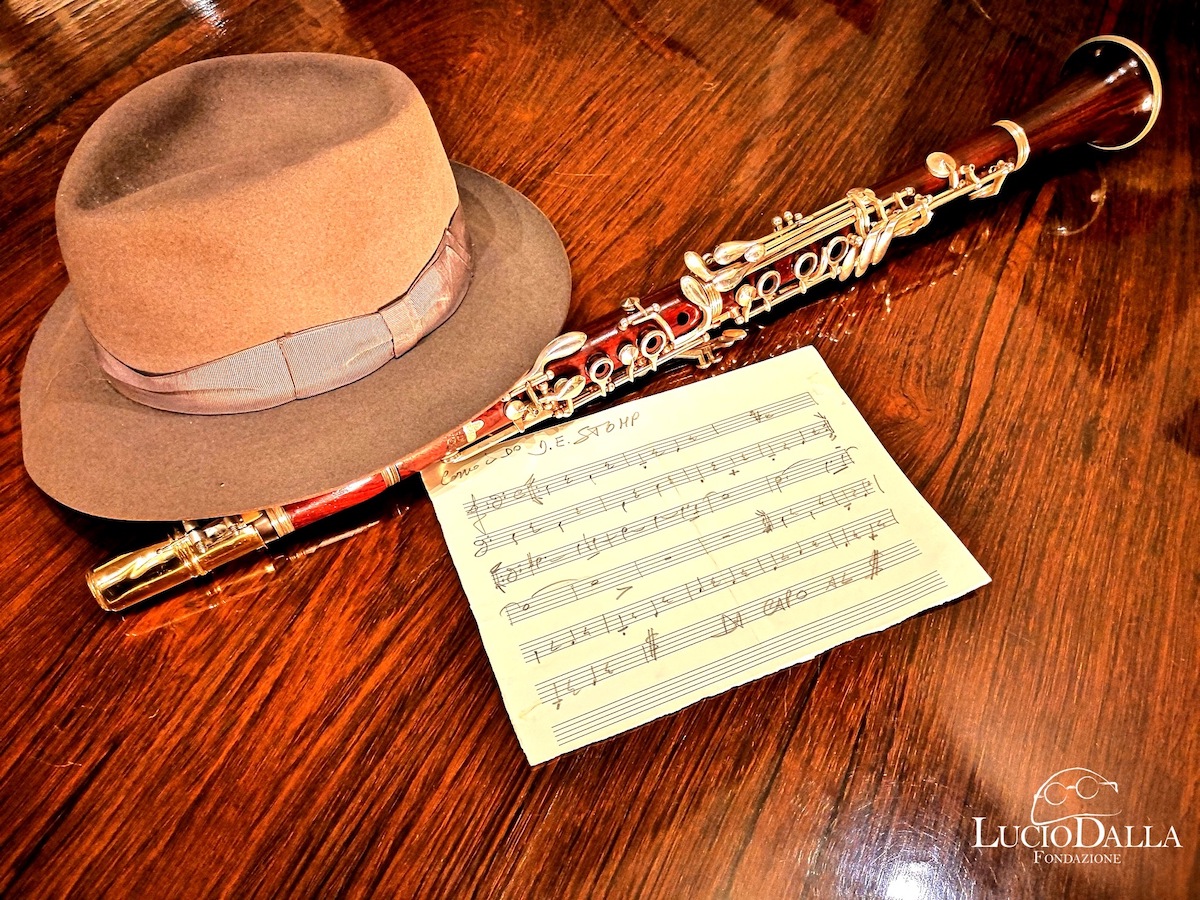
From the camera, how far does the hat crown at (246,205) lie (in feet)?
2.28

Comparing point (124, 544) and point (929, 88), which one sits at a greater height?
point (124, 544)

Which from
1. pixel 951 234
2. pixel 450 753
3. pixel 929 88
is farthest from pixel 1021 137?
pixel 450 753

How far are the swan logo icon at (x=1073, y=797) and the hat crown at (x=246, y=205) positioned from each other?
2.08 ft

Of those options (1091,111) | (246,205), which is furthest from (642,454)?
(1091,111)

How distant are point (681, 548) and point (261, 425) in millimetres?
372

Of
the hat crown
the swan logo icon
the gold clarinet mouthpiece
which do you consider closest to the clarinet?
the gold clarinet mouthpiece

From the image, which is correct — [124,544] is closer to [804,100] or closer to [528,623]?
[528,623]

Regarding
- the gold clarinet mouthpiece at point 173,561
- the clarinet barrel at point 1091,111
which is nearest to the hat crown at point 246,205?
the gold clarinet mouthpiece at point 173,561

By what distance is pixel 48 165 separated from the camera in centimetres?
112

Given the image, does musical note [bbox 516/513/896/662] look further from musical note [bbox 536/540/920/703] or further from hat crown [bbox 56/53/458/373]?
hat crown [bbox 56/53/458/373]

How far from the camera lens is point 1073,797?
68 centimetres

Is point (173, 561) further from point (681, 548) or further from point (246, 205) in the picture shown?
point (681, 548)

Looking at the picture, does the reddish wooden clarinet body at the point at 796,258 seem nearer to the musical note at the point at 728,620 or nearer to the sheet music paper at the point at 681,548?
the sheet music paper at the point at 681,548

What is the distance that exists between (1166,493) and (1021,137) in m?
0.42
